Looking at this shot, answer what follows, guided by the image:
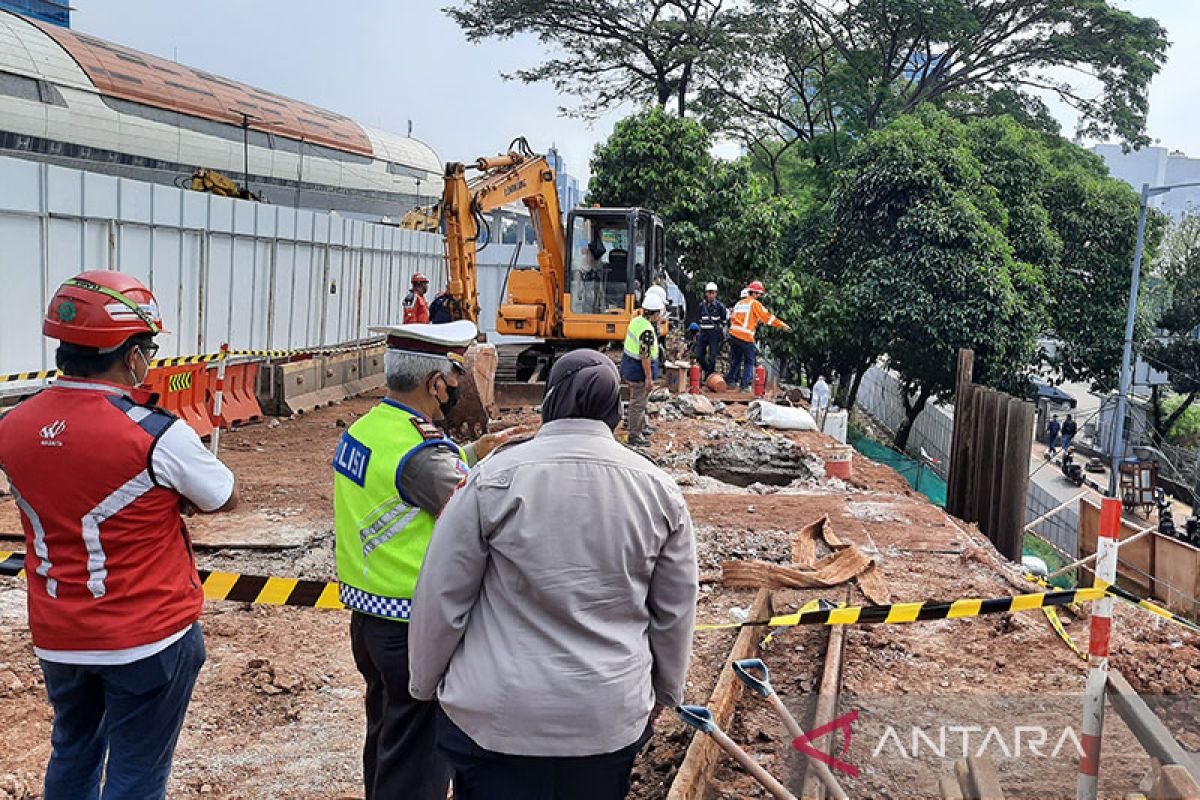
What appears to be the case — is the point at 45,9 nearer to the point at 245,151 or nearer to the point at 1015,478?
the point at 245,151

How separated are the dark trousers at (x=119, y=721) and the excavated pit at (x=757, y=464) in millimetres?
9435

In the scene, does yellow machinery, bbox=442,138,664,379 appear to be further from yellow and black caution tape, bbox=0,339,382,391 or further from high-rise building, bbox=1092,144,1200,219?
high-rise building, bbox=1092,144,1200,219

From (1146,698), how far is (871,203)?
2017 centimetres

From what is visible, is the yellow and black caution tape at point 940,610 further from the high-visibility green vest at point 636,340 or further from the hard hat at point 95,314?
the high-visibility green vest at point 636,340

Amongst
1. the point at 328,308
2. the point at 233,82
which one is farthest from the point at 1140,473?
the point at 233,82

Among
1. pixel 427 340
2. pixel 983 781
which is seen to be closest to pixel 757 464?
pixel 983 781

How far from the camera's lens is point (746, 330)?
57.5 ft

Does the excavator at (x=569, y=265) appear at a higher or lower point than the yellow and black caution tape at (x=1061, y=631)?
higher

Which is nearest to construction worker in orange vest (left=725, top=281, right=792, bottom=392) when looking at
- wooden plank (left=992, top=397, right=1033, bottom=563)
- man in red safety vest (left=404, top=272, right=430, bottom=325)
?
man in red safety vest (left=404, top=272, right=430, bottom=325)

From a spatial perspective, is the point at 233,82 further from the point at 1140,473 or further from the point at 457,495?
the point at 457,495

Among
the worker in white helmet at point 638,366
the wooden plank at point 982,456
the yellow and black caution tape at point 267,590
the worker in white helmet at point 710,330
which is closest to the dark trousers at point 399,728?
the yellow and black caution tape at point 267,590

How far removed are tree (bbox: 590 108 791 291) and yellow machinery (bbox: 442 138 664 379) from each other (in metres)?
7.68

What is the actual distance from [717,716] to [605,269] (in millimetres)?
13607

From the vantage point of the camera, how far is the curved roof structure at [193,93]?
30.7 m
